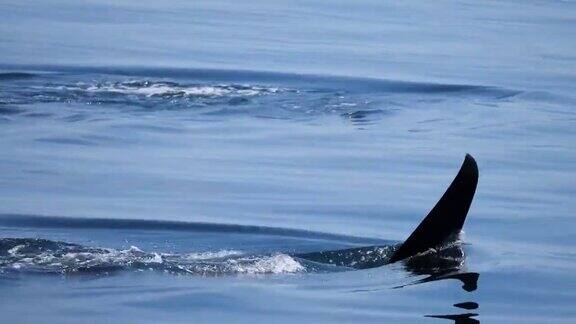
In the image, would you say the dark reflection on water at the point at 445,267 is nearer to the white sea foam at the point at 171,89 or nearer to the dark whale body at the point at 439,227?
the dark whale body at the point at 439,227

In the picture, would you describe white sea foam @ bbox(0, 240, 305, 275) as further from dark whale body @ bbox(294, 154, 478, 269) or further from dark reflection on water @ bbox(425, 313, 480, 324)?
dark reflection on water @ bbox(425, 313, 480, 324)

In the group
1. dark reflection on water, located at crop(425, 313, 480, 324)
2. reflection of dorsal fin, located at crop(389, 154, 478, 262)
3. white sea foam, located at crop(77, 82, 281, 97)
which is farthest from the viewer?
white sea foam, located at crop(77, 82, 281, 97)

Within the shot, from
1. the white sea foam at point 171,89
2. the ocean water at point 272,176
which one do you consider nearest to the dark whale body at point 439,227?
the ocean water at point 272,176

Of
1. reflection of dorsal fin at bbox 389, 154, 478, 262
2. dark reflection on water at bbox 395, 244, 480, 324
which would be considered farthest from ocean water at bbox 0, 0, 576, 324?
reflection of dorsal fin at bbox 389, 154, 478, 262

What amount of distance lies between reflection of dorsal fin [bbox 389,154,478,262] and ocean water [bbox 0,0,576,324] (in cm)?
13

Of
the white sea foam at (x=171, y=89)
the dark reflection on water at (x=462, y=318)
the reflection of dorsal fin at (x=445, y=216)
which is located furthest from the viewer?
the white sea foam at (x=171, y=89)

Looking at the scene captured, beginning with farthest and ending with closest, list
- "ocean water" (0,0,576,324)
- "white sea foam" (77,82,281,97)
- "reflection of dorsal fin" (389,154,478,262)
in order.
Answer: "white sea foam" (77,82,281,97) → "reflection of dorsal fin" (389,154,478,262) → "ocean water" (0,0,576,324)

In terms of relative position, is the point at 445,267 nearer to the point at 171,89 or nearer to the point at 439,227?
the point at 439,227

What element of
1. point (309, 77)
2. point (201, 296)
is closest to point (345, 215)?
point (201, 296)

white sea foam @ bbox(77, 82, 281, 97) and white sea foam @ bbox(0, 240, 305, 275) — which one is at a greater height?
white sea foam @ bbox(77, 82, 281, 97)

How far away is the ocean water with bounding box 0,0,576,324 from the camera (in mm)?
9414

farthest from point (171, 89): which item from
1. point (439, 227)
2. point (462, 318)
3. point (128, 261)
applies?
point (462, 318)

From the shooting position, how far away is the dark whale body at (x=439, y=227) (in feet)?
33.8

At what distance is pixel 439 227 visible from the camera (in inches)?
412
